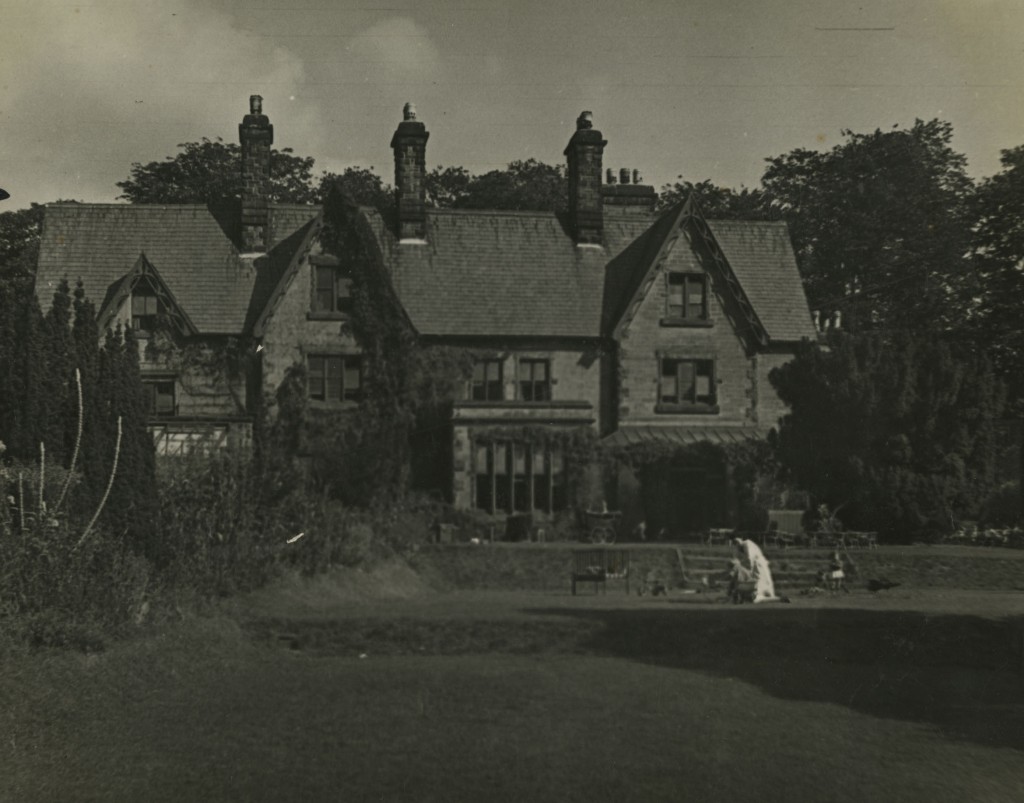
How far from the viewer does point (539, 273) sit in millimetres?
40438

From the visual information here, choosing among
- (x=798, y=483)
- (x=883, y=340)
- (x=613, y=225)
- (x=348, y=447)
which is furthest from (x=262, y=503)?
(x=613, y=225)

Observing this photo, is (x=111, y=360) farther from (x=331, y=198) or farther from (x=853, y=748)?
(x=331, y=198)

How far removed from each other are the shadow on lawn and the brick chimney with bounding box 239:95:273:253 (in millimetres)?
23280

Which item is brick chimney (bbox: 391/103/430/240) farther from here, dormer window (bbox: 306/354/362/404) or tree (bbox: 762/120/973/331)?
tree (bbox: 762/120/973/331)

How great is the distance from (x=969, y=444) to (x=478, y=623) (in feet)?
59.9

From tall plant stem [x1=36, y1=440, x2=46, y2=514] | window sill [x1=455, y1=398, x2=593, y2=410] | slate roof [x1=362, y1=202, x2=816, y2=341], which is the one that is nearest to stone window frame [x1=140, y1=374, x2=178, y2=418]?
slate roof [x1=362, y1=202, x2=816, y2=341]

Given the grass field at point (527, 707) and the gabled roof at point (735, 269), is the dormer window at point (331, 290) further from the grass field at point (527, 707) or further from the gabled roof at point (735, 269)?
the grass field at point (527, 707)

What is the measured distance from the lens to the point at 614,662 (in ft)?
53.9

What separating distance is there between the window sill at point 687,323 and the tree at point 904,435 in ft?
22.9

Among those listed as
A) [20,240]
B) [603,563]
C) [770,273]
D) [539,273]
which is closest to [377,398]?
[539,273]

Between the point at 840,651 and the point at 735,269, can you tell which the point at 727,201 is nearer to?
the point at 735,269

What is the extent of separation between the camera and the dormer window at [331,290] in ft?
125

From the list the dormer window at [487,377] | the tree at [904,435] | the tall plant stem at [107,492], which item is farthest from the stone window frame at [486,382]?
the tall plant stem at [107,492]

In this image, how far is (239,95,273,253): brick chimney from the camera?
3919 centimetres
